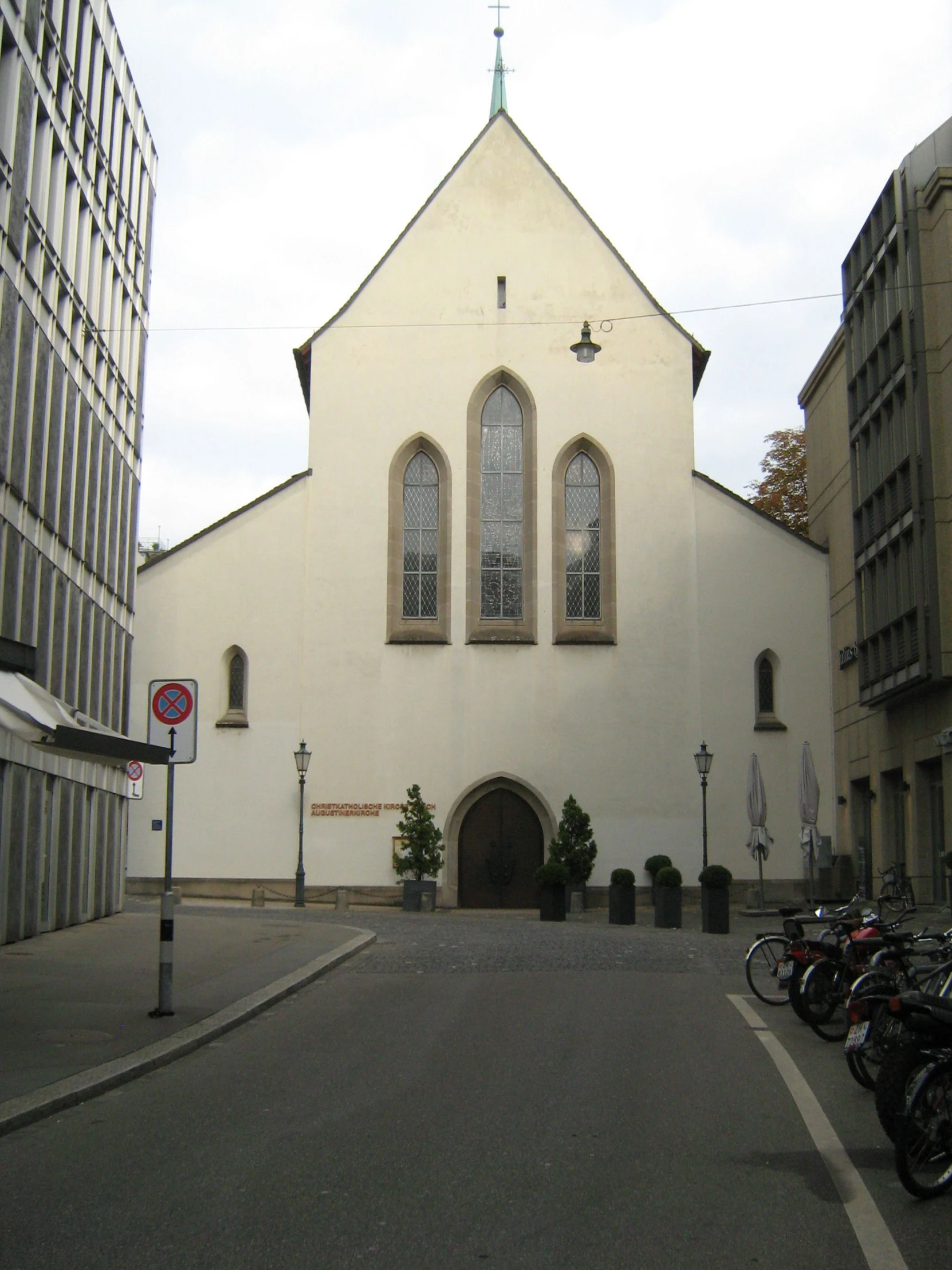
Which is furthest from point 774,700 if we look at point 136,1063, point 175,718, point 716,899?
point 136,1063

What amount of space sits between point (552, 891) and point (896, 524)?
9346 mm

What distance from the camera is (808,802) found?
95.6 feet

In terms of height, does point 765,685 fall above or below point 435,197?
below

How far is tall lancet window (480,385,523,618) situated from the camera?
112 ft

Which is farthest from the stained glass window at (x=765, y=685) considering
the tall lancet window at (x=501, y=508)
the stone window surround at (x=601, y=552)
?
the tall lancet window at (x=501, y=508)

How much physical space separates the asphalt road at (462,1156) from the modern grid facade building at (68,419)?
5719 mm

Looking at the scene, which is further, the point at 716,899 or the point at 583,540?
the point at 583,540

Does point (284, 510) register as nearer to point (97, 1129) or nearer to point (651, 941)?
point (651, 941)

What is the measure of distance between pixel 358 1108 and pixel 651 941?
13018 mm

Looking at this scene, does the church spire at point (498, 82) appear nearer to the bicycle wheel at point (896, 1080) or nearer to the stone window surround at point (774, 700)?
the stone window surround at point (774, 700)

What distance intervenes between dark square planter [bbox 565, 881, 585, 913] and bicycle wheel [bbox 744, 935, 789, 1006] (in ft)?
56.6

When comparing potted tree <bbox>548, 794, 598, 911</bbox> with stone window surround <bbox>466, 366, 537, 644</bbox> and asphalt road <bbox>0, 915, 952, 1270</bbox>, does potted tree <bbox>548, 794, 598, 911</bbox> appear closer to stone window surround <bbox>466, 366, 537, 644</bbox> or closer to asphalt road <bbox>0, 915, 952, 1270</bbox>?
stone window surround <bbox>466, 366, 537, 644</bbox>

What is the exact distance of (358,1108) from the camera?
8.59 meters

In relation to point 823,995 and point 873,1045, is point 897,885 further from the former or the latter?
point 873,1045
